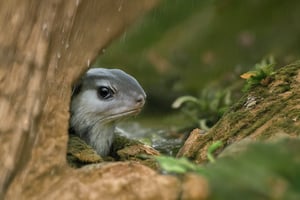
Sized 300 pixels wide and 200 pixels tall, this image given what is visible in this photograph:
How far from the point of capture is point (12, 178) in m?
3.51

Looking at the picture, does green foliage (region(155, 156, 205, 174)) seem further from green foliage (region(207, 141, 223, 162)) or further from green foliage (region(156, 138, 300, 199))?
green foliage (region(156, 138, 300, 199))

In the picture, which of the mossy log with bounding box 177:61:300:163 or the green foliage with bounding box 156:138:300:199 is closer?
the green foliage with bounding box 156:138:300:199

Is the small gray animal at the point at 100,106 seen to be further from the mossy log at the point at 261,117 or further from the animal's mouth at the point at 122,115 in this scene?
the mossy log at the point at 261,117

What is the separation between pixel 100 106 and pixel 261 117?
0.88 metres

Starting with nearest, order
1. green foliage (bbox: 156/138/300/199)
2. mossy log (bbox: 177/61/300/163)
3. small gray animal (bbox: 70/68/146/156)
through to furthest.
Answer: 1. green foliage (bbox: 156/138/300/199)
2. mossy log (bbox: 177/61/300/163)
3. small gray animal (bbox: 70/68/146/156)

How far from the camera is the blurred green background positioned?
8930 mm

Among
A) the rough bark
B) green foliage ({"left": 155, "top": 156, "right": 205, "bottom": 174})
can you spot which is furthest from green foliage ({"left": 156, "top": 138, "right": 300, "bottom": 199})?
the rough bark

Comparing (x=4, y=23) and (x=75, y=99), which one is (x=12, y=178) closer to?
(x=4, y=23)

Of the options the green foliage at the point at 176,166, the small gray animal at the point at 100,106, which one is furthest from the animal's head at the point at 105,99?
the green foliage at the point at 176,166

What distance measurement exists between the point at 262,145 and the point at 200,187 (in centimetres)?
33

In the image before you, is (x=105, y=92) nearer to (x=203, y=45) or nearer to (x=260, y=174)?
(x=260, y=174)

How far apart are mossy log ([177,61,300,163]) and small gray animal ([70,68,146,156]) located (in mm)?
374

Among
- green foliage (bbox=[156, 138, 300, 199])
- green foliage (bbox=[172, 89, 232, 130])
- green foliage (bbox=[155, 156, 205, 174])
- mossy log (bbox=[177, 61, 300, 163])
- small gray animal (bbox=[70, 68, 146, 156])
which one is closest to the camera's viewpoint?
green foliage (bbox=[156, 138, 300, 199])

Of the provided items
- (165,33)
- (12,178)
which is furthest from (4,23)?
(165,33)
